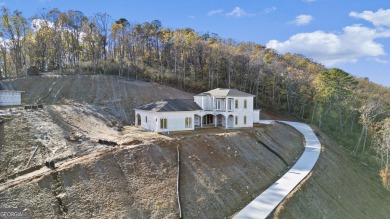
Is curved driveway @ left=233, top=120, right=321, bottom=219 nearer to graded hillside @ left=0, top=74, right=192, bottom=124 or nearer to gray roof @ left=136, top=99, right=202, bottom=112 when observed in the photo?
gray roof @ left=136, top=99, right=202, bottom=112

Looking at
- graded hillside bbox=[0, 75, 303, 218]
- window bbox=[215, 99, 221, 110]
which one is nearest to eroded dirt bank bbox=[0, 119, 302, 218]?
graded hillside bbox=[0, 75, 303, 218]

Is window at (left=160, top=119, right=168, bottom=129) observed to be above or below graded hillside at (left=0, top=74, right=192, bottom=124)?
below

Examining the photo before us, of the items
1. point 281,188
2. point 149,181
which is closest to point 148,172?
point 149,181

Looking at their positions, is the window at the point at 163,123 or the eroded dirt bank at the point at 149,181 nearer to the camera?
the eroded dirt bank at the point at 149,181

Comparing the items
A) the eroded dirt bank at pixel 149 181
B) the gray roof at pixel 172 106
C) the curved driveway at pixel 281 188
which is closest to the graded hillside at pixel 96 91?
the gray roof at pixel 172 106

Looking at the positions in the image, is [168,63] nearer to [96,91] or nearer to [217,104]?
[96,91]

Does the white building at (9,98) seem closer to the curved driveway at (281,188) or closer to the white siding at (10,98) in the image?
the white siding at (10,98)
